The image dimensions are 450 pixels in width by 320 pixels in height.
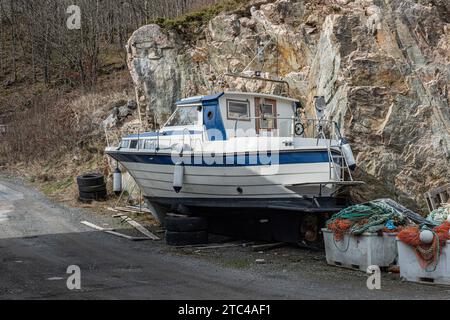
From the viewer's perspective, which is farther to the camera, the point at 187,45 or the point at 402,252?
the point at 187,45

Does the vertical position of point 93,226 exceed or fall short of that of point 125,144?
it falls short

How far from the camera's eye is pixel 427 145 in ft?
42.4

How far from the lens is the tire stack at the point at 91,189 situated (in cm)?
1738

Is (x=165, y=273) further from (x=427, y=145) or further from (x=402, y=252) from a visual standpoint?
(x=427, y=145)

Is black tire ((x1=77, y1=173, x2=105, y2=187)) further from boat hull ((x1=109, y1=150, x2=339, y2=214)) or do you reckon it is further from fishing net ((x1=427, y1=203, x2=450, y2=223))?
fishing net ((x1=427, y1=203, x2=450, y2=223))

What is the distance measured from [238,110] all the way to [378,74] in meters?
3.66

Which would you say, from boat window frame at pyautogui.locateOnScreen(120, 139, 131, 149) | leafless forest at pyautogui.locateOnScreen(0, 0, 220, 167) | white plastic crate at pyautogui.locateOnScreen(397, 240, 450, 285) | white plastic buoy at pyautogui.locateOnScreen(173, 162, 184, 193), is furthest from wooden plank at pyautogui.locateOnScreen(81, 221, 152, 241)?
leafless forest at pyautogui.locateOnScreen(0, 0, 220, 167)

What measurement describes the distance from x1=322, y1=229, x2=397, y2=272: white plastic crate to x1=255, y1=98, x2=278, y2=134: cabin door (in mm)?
4493

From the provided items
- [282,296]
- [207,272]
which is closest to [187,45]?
[207,272]

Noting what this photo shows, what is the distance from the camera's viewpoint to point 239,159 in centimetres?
1157

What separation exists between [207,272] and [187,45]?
481 inches

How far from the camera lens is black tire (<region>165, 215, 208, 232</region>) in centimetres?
1180

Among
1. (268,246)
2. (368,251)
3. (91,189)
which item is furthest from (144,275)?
(91,189)

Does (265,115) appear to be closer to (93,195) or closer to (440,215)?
(440,215)
